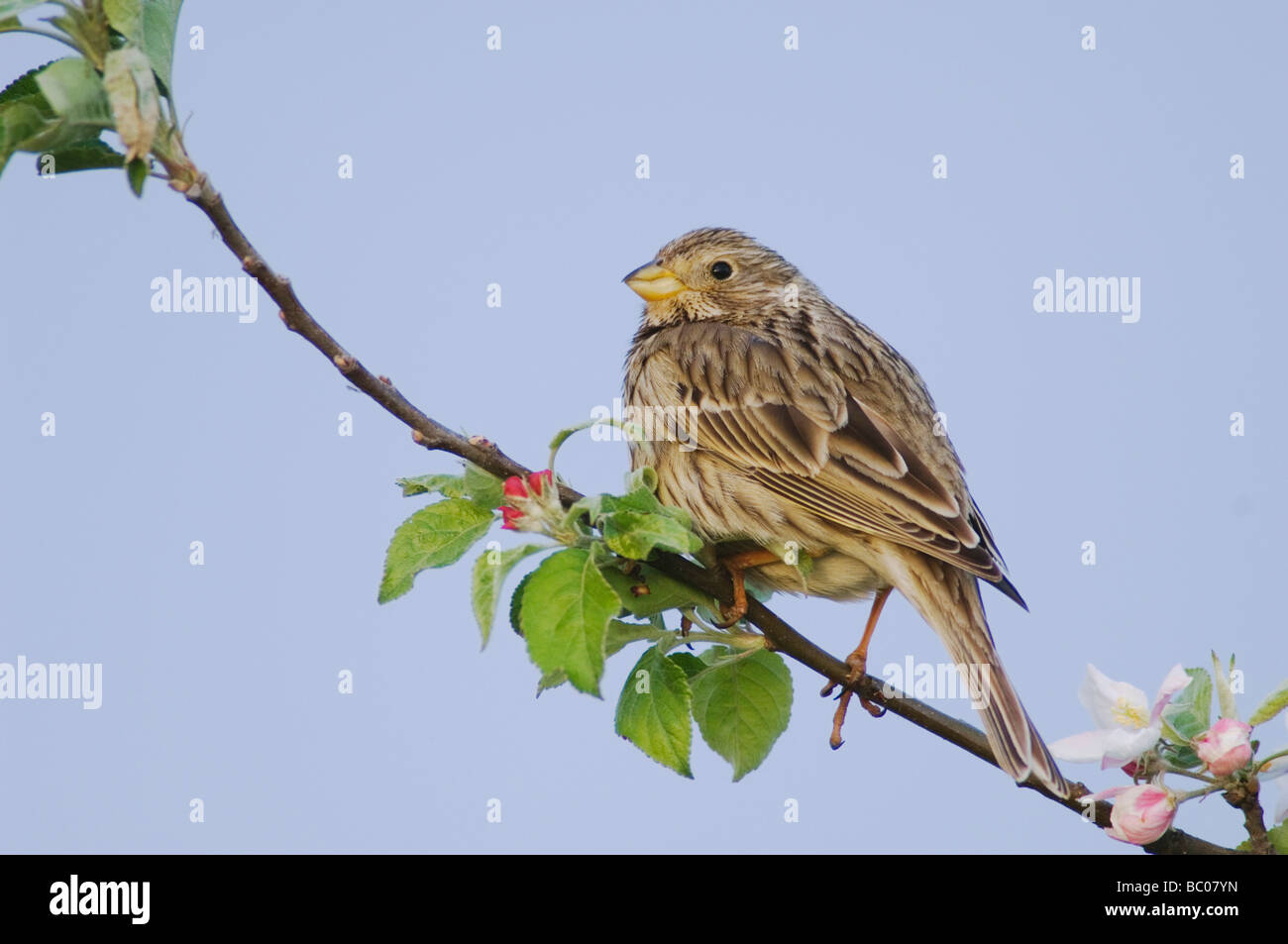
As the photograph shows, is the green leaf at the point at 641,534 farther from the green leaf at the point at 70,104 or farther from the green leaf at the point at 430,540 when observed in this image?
the green leaf at the point at 70,104

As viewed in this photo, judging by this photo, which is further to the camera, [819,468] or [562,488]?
[819,468]

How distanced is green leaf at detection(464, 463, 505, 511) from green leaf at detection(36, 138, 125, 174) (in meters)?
0.94

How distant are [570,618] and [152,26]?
1.37m

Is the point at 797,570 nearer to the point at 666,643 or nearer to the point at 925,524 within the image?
the point at 925,524

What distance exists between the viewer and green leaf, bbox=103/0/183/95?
2373 mm

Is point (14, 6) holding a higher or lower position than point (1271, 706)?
higher

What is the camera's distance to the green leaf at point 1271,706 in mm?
2643

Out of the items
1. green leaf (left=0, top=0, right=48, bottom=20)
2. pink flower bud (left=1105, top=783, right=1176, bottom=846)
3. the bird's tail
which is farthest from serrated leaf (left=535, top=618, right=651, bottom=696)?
green leaf (left=0, top=0, right=48, bottom=20)

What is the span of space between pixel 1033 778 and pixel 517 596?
139cm

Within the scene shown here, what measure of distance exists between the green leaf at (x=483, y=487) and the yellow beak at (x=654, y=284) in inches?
112

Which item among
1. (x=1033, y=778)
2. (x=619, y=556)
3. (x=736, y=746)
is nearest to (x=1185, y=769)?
(x=1033, y=778)

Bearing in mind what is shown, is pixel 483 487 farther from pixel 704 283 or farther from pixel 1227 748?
pixel 704 283

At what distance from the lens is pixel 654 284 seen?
5703 millimetres

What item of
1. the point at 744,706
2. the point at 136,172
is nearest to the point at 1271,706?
the point at 744,706
